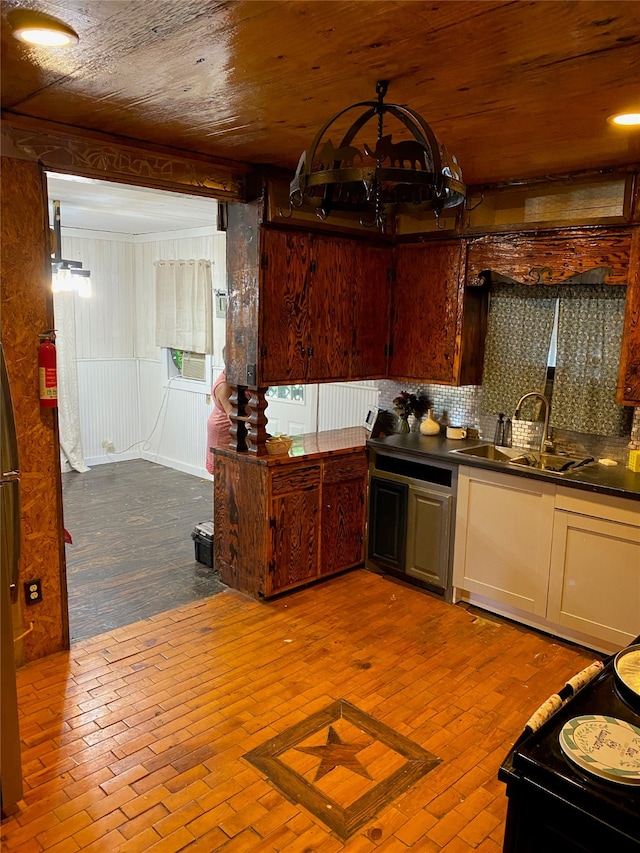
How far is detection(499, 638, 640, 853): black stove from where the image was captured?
1133mm

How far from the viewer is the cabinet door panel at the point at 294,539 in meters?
3.78

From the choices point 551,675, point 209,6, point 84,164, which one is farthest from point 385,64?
point 551,675

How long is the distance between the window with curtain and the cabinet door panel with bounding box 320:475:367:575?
106 centimetres

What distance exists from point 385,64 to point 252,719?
255cm

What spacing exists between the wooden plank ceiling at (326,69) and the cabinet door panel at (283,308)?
72 centimetres

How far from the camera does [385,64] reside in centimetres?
199

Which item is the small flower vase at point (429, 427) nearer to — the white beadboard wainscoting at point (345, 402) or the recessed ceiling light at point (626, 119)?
the white beadboard wainscoting at point (345, 402)

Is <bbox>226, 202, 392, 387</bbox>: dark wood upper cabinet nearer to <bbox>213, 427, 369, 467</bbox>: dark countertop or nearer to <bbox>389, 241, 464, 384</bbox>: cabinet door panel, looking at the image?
<bbox>389, 241, 464, 384</bbox>: cabinet door panel

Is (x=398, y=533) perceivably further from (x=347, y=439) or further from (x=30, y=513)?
(x=30, y=513)

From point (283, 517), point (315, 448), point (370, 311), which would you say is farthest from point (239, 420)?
point (370, 311)

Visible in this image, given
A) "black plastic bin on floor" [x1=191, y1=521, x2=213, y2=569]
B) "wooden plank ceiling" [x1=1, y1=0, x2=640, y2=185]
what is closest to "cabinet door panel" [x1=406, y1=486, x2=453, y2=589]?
"black plastic bin on floor" [x1=191, y1=521, x2=213, y2=569]

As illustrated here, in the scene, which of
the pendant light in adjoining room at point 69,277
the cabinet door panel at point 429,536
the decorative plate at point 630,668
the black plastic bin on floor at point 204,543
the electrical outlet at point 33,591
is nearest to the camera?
the decorative plate at point 630,668

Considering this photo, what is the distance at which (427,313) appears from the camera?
4.16 metres

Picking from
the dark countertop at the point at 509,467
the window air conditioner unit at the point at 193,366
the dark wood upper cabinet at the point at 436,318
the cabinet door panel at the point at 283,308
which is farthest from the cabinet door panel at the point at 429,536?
the window air conditioner unit at the point at 193,366
